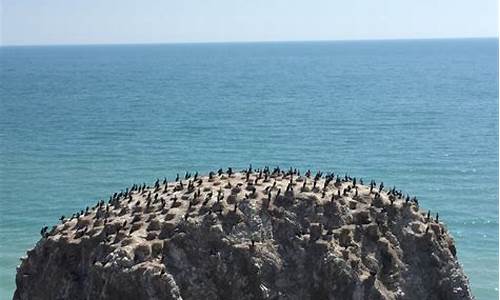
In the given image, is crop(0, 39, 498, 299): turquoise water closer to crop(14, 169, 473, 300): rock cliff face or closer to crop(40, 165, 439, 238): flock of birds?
crop(40, 165, 439, 238): flock of birds

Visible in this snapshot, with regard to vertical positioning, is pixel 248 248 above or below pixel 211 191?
below

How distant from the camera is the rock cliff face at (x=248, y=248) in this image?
27.2 m

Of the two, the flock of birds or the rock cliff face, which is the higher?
the flock of birds

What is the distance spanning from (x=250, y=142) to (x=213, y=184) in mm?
82217

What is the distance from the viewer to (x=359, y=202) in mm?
31203

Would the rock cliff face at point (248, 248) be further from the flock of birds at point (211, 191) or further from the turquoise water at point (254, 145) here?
the turquoise water at point (254, 145)

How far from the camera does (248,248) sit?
27969 mm

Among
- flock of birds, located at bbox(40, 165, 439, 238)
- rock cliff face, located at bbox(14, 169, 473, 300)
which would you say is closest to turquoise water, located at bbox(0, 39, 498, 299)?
flock of birds, located at bbox(40, 165, 439, 238)

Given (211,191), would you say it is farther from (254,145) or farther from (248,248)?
(254,145)

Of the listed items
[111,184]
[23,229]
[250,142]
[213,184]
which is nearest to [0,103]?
[250,142]

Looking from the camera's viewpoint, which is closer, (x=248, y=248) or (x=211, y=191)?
(x=248, y=248)

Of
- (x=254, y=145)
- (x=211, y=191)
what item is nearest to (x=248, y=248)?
(x=211, y=191)

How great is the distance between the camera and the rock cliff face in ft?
89.4

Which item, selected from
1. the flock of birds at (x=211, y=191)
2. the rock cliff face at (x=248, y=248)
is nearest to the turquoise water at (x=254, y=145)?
the flock of birds at (x=211, y=191)
